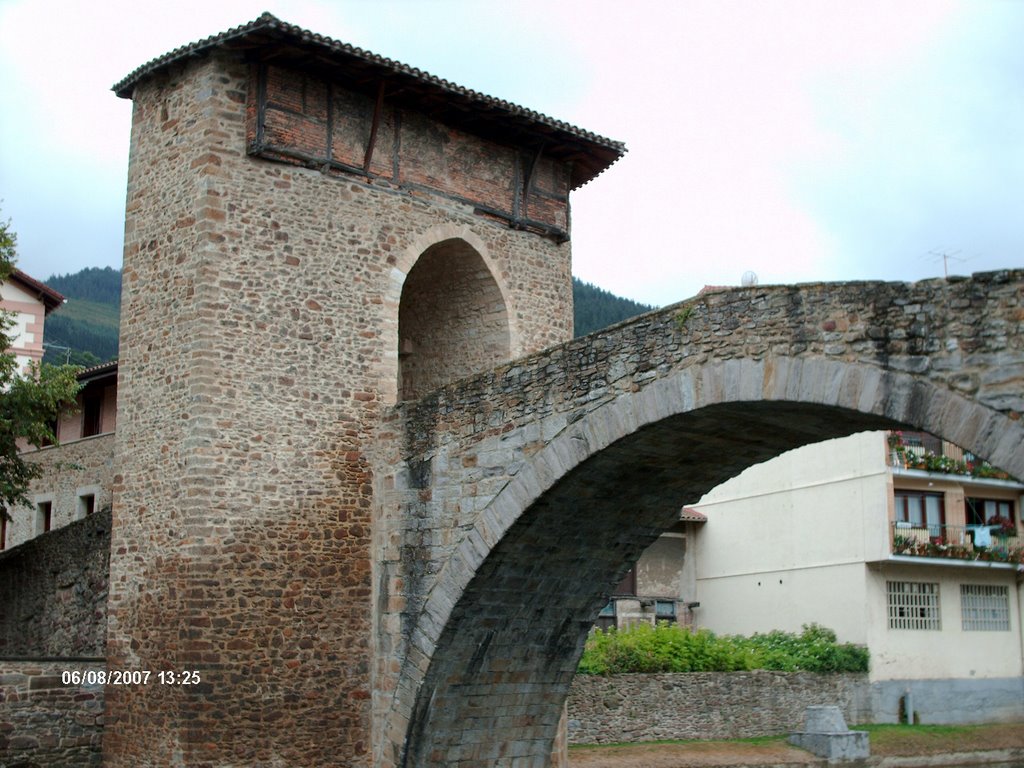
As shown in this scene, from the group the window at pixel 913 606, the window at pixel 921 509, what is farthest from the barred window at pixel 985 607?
the window at pixel 921 509

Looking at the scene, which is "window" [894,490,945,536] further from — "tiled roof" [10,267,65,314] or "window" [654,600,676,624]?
"tiled roof" [10,267,65,314]

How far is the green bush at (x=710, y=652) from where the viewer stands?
21.2 metres

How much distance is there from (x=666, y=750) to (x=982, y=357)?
41.7 ft

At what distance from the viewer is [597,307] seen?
5781cm

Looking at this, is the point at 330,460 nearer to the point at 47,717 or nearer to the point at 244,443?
the point at 244,443

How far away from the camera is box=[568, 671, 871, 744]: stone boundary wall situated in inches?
792

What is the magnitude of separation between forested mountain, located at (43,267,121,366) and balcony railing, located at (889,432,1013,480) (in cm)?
4723

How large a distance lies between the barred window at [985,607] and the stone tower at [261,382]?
1688cm

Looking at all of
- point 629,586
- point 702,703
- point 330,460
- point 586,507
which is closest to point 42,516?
point 629,586

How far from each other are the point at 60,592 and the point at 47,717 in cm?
546

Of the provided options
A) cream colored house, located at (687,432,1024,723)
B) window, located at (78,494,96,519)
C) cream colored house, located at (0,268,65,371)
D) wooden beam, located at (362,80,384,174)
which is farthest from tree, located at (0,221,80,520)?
cream colored house, located at (687,432,1024,723)

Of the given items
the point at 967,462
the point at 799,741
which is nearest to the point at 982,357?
the point at 799,741

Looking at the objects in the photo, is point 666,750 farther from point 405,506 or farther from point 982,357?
point 982,357

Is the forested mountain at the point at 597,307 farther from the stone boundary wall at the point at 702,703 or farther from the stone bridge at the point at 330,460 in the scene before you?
the stone bridge at the point at 330,460
